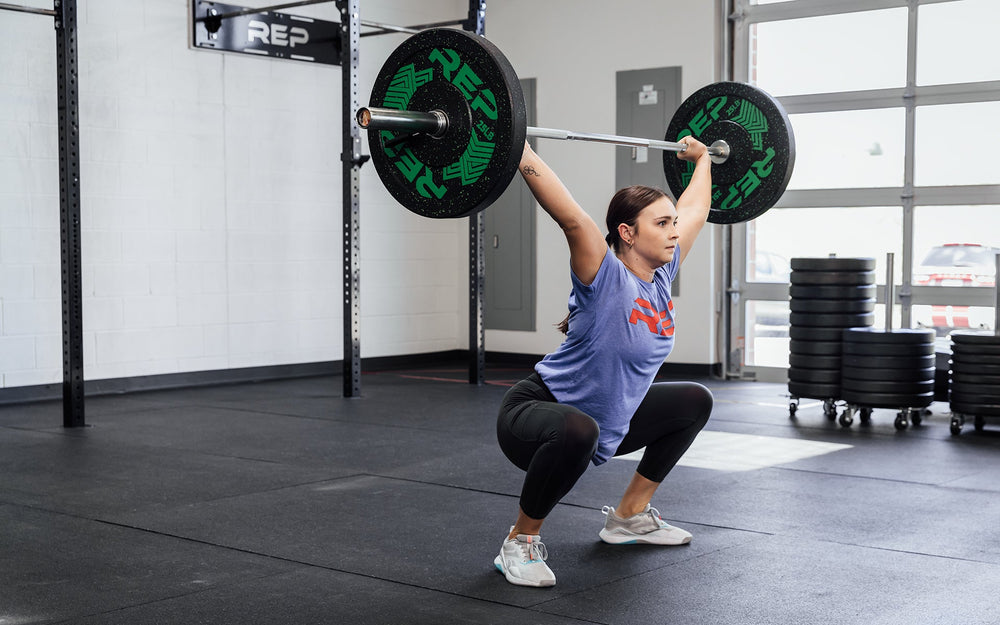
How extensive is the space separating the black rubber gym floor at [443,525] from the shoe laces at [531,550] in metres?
0.09

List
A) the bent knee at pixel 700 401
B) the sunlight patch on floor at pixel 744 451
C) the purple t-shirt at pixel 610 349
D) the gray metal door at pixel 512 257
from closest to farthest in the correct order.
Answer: the purple t-shirt at pixel 610 349 → the bent knee at pixel 700 401 → the sunlight patch on floor at pixel 744 451 → the gray metal door at pixel 512 257

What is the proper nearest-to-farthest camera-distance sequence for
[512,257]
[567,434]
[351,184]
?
[567,434] → [351,184] → [512,257]

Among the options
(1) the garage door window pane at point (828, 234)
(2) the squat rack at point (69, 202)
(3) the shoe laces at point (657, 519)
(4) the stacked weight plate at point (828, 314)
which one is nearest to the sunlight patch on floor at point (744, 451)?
(4) the stacked weight plate at point (828, 314)

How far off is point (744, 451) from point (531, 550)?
215 centimetres

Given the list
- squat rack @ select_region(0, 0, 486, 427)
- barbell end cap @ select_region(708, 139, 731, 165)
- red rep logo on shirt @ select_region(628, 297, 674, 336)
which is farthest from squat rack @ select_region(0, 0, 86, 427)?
red rep logo on shirt @ select_region(628, 297, 674, 336)

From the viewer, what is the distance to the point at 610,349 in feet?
8.84

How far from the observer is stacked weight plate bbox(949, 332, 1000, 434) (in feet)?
16.6

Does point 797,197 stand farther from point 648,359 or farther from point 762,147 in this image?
point 648,359

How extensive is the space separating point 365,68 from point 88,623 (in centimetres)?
581

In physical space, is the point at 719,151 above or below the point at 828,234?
above

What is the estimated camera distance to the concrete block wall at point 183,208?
5.95 m

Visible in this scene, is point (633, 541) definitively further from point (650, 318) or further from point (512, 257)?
point (512, 257)

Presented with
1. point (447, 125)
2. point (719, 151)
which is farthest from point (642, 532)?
point (447, 125)

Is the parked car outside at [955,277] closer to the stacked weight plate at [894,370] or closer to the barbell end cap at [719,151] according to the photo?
the stacked weight plate at [894,370]
